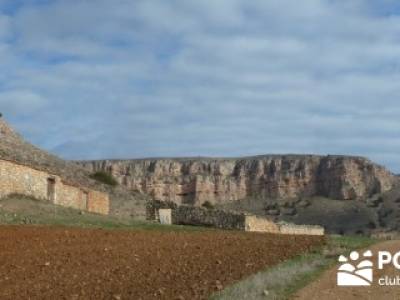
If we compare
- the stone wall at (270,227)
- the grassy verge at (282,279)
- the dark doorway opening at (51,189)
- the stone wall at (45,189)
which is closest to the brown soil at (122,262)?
the grassy verge at (282,279)

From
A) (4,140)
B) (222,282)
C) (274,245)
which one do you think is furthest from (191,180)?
(222,282)

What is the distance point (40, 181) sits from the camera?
32.8 meters

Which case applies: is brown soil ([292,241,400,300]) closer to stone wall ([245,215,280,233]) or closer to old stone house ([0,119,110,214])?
old stone house ([0,119,110,214])

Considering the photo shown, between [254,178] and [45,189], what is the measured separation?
258 feet

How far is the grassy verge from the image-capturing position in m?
11.7

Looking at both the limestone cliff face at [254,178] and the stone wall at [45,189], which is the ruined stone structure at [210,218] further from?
the limestone cliff face at [254,178]

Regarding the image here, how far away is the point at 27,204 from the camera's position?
28828 millimetres

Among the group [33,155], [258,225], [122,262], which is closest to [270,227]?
[258,225]

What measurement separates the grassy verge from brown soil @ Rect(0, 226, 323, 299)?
14.0 inches

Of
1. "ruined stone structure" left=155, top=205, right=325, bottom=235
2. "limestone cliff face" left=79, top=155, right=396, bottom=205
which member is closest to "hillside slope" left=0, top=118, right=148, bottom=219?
"ruined stone structure" left=155, top=205, right=325, bottom=235

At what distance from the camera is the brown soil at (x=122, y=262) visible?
12.1m

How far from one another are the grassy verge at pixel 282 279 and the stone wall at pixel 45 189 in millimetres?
16582

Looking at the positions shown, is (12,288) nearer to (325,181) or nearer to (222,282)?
(222,282)

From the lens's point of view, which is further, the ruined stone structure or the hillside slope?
the hillside slope
